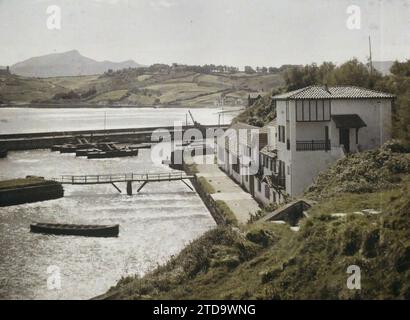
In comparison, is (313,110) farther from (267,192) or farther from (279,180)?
(267,192)

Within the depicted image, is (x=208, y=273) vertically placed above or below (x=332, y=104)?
below

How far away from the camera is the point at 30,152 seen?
88.9 meters

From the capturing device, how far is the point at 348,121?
29.7 m

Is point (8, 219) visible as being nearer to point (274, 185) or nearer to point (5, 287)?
point (5, 287)

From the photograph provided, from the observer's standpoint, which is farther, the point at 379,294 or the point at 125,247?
the point at 125,247

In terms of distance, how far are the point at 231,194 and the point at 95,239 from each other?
11.5 m

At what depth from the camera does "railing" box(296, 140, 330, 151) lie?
96.9ft

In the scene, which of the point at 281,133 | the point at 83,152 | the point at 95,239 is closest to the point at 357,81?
the point at 281,133

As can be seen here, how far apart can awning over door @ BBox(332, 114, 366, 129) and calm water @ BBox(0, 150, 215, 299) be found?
38.9ft

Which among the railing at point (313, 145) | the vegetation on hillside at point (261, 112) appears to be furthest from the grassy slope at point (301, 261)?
the vegetation on hillside at point (261, 112)

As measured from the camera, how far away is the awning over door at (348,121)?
1158 inches

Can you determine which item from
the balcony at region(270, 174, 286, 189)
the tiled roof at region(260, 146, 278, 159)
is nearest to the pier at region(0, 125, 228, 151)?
the tiled roof at region(260, 146, 278, 159)
